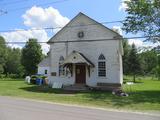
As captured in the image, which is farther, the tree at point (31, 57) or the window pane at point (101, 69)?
the tree at point (31, 57)

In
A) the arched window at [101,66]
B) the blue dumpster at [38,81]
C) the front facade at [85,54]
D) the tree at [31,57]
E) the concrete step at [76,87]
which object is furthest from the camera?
the tree at [31,57]

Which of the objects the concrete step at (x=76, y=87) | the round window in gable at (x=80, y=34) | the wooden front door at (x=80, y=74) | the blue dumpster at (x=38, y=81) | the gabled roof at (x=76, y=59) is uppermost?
the round window in gable at (x=80, y=34)

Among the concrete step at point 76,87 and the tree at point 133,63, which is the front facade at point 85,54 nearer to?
the concrete step at point 76,87

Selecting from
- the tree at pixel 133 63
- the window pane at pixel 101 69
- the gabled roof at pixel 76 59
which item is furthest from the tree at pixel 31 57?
the window pane at pixel 101 69

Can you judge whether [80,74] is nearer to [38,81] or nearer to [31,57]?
[38,81]

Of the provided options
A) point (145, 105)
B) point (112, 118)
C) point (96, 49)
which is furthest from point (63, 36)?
point (112, 118)

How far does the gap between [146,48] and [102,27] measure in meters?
5.20

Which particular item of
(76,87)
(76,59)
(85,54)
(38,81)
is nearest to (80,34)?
(85,54)

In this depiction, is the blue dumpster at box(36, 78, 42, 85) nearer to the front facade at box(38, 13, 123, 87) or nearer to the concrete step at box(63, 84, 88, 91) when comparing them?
the front facade at box(38, 13, 123, 87)

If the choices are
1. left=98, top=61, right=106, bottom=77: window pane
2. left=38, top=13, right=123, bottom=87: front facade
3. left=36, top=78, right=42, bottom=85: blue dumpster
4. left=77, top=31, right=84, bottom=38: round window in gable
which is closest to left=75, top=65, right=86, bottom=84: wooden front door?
left=38, top=13, right=123, bottom=87: front facade

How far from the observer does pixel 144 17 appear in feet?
103

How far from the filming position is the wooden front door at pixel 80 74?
32031 mm

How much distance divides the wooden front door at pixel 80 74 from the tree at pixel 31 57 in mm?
42877

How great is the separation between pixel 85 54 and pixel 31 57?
44648 mm
